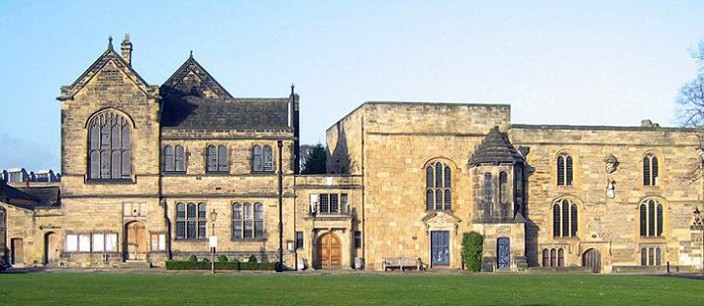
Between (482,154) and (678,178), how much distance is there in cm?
1208

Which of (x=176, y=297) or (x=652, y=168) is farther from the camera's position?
(x=652, y=168)

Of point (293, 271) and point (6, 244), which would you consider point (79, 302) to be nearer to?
point (293, 271)

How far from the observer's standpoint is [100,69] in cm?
6262

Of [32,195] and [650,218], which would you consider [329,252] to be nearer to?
[650,218]

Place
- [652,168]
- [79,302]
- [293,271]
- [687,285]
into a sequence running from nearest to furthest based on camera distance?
[79,302] < [687,285] < [293,271] < [652,168]

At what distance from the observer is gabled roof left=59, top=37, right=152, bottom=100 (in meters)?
62.4

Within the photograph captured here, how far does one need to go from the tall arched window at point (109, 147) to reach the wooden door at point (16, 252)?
6.73 meters

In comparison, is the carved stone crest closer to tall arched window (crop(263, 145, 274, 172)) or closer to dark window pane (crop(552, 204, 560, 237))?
dark window pane (crop(552, 204, 560, 237))

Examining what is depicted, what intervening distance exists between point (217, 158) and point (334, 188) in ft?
22.2

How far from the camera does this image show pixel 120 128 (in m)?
62.7

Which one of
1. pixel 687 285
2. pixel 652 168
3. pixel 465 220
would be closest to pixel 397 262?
pixel 465 220

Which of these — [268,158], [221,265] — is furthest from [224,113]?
[221,265]

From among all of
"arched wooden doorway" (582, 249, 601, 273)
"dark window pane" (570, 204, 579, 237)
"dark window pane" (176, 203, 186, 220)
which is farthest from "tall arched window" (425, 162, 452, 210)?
"dark window pane" (176, 203, 186, 220)

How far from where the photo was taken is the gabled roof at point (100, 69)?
62.4 meters
